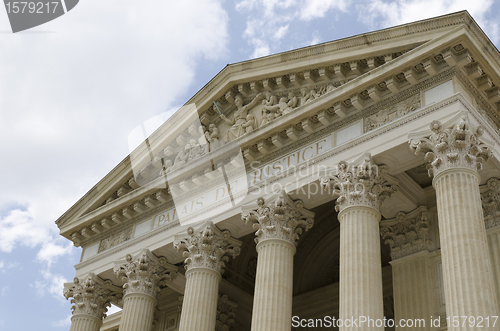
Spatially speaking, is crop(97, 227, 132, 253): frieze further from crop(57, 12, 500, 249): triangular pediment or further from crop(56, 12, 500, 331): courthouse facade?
crop(57, 12, 500, 249): triangular pediment

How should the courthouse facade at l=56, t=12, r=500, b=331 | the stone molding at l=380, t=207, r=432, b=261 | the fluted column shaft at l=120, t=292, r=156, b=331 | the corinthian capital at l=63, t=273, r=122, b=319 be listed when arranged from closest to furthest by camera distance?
the courthouse facade at l=56, t=12, r=500, b=331, the stone molding at l=380, t=207, r=432, b=261, the fluted column shaft at l=120, t=292, r=156, b=331, the corinthian capital at l=63, t=273, r=122, b=319

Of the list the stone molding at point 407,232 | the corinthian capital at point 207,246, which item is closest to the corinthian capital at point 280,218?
the corinthian capital at point 207,246

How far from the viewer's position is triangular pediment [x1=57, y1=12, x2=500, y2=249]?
59.2 feet

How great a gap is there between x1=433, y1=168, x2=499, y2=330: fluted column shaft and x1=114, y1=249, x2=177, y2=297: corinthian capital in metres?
11.4

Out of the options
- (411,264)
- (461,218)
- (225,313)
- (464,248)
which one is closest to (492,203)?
(411,264)

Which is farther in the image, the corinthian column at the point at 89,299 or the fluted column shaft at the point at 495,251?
the corinthian column at the point at 89,299

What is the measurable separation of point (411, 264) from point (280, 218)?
14.8ft

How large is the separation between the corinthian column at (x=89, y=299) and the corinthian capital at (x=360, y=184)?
37.1ft

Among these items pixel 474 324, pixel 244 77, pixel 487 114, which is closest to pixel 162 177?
pixel 244 77

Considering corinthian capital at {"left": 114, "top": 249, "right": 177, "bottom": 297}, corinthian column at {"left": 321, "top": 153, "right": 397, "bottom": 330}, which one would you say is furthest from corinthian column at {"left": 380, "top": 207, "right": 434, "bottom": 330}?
corinthian capital at {"left": 114, "top": 249, "right": 177, "bottom": 297}

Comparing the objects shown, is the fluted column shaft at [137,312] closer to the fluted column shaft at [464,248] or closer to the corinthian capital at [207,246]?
the corinthian capital at [207,246]

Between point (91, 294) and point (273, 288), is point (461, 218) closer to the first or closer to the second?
point (273, 288)

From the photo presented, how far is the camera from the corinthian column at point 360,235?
15.9 metres

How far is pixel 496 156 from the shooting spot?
17.9 m
